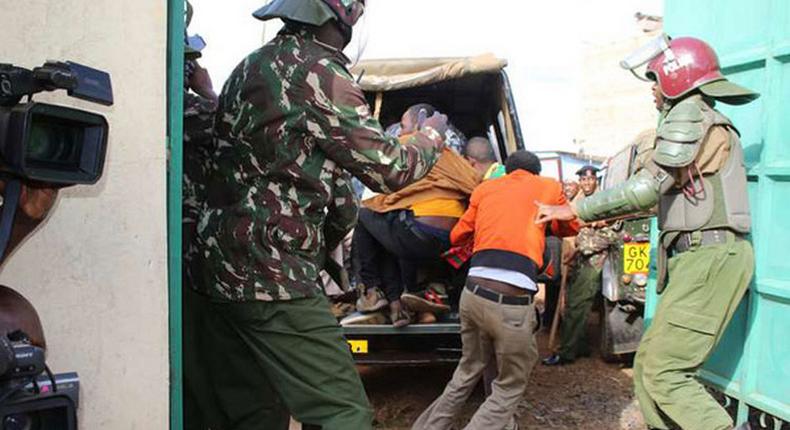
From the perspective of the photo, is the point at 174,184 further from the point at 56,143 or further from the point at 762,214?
the point at 762,214

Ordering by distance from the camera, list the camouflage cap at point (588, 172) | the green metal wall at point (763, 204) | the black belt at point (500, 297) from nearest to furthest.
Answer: the green metal wall at point (763, 204) < the black belt at point (500, 297) < the camouflage cap at point (588, 172)

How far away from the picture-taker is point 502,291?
13.0ft

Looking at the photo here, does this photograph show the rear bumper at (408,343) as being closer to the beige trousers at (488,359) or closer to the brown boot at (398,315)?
the brown boot at (398,315)

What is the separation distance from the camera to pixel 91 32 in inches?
60.1

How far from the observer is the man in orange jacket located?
157 inches

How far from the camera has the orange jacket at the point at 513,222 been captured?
13.1 feet

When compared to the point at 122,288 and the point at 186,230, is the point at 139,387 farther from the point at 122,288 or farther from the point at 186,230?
A: the point at 186,230

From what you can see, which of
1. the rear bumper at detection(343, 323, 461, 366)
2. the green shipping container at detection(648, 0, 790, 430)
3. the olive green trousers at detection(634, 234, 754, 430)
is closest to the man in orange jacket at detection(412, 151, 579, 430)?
the rear bumper at detection(343, 323, 461, 366)

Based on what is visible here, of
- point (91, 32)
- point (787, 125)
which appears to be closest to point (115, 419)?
point (91, 32)

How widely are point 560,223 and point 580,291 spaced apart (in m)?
2.50

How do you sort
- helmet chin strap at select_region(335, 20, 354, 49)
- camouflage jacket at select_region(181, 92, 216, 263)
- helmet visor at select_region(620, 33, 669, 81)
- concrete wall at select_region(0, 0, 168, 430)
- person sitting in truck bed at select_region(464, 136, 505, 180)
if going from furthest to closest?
person sitting in truck bed at select_region(464, 136, 505, 180) → helmet visor at select_region(620, 33, 669, 81) → camouflage jacket at select_region(181, 92, 216, 263) → helmet chin strap at select_region(335, 20, 354, 49) → concrete wall at select_region(0, 0, 168, 430)

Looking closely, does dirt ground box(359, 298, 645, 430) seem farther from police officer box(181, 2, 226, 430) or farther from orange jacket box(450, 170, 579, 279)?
police officer box(181, 2, 226, 430)

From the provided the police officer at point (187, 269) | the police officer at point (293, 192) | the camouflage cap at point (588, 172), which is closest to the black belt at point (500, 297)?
the police officer at point (293, 192)

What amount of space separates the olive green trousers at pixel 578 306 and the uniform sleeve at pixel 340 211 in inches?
168
